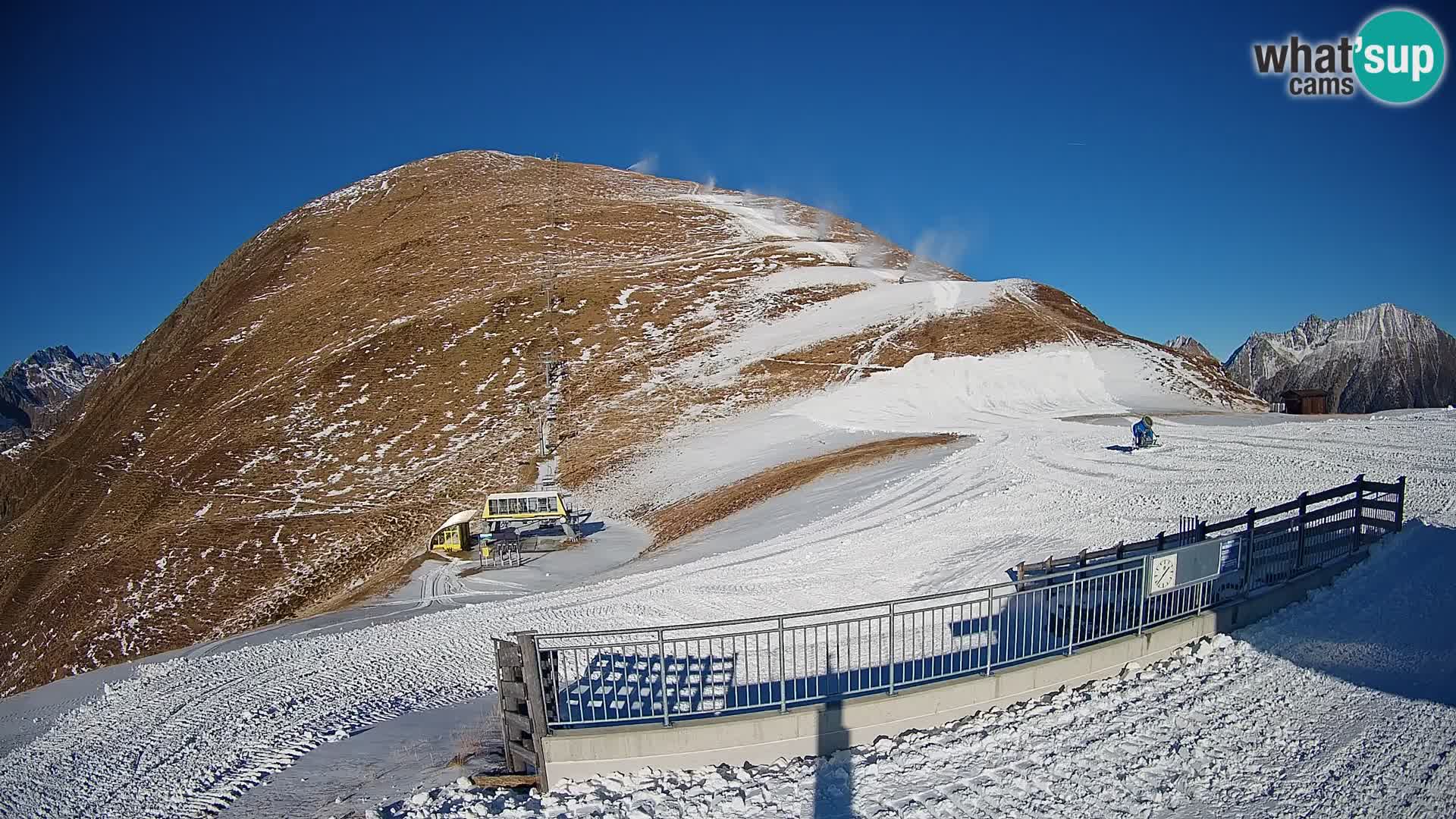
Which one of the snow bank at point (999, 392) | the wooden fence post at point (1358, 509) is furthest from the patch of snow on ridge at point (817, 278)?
the wooden fence post at point (1358, 509)

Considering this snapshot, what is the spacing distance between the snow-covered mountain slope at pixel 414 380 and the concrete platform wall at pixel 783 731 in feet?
82.9

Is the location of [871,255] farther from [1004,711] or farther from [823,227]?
[1004,711]

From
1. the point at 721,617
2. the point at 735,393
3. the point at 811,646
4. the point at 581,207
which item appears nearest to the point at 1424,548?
the point at 811,646

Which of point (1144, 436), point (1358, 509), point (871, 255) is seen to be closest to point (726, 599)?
point (1358, 509)

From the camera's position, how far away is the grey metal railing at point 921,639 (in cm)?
891

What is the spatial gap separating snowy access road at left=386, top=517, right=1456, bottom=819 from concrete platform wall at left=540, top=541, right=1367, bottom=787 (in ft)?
0.47

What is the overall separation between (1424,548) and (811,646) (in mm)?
10224

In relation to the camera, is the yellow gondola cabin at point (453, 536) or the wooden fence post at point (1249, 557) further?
the yellow gondola cabin at point (453, 536)

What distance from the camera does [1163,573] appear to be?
32.5 ft

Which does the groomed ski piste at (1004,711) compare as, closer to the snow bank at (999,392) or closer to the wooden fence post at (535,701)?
the wooden fence post at (535,701)

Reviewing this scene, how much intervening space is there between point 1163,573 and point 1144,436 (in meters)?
18.1

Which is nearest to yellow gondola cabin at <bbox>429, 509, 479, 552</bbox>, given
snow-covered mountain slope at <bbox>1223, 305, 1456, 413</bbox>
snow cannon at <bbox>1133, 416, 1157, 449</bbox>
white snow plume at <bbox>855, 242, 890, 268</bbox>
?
snow cannon at <bbox>1133, 416, 1157, 449</bbox>

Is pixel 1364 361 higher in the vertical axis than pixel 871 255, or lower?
lower

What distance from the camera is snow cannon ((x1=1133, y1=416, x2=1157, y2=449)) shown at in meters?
25.8
